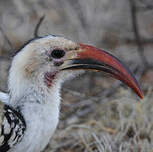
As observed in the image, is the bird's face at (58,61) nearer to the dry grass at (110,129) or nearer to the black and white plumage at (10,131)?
the black and white plumage at (10,131)

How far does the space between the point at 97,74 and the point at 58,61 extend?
2555 mm

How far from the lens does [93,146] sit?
357 cm

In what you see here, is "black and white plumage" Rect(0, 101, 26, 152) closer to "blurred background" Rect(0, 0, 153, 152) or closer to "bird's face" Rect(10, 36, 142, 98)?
"bird's face" Rect(10, 36, 142, 98)

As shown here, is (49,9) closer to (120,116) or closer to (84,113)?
(84,113)

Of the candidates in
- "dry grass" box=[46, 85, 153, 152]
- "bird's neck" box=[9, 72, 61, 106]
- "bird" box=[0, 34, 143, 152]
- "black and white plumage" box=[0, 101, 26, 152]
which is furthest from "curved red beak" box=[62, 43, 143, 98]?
"dry grass" box=[46, 85, 153, 152]

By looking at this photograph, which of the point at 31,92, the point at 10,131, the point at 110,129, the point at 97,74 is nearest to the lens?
the point at 10,131

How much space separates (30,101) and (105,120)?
Result: 151 cm

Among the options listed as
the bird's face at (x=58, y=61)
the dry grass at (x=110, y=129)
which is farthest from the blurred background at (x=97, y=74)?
the bird's face at (x=58, y=61)

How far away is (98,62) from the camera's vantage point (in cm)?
261

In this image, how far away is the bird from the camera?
2.49 metres

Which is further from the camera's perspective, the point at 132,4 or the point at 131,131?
the point at 132,4

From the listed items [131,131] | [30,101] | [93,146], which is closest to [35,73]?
[30,101]

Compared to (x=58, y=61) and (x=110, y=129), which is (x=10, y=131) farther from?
(x=110, y=129)

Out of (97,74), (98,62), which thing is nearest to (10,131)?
(98,62)
